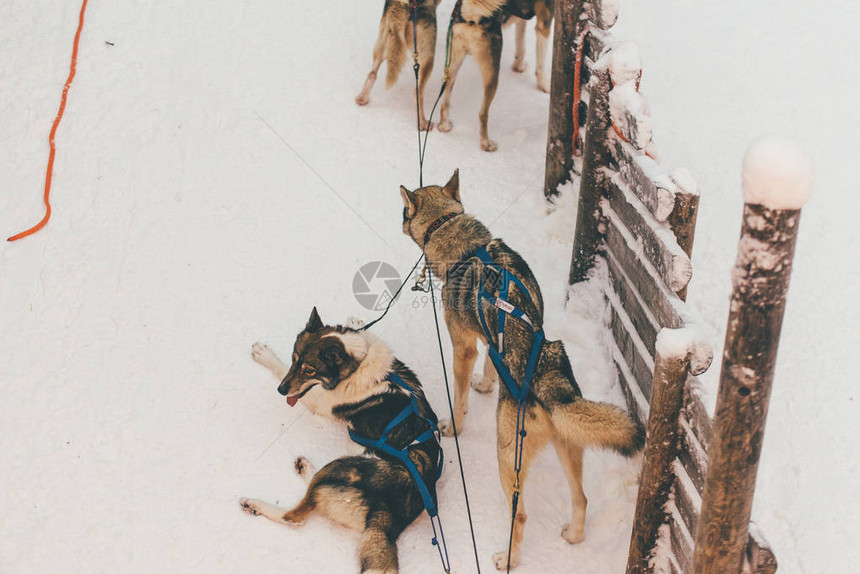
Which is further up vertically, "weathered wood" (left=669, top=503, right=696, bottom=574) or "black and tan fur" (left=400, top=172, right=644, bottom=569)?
"black and tan fur" (left=400, top=172, right=644, bottom=569)

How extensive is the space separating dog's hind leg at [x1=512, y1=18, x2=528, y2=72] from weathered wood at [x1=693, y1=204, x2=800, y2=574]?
5.00 metres

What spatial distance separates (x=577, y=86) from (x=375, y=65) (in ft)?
6.52

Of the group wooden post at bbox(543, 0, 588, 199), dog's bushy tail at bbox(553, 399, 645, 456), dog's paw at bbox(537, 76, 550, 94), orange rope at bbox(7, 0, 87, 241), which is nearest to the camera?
dog's bushy tail at bbox(553, 399, 645, 456)

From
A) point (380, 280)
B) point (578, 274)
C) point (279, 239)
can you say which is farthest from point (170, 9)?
point (578, 274)

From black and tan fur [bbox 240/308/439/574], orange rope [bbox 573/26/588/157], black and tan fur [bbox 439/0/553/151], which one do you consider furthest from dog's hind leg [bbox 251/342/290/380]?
black and tan fur [bbox 439/0/553/151]

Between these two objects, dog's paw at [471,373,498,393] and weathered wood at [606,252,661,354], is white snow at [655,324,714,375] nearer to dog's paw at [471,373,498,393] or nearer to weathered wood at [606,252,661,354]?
weathered wood at [606,252,661,354]

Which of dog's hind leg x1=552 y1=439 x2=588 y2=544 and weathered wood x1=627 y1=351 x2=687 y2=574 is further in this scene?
dog's hind leg x1=552 y1=439 x2=588 y2=544

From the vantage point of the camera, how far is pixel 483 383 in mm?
4434

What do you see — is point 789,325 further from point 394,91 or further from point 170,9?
point 170,9

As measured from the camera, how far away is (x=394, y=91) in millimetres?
6562

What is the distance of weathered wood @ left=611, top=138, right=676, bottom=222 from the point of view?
3336mm

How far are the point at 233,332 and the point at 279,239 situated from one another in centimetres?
87

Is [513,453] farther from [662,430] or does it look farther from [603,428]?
[662,430]

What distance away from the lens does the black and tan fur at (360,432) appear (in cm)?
358
